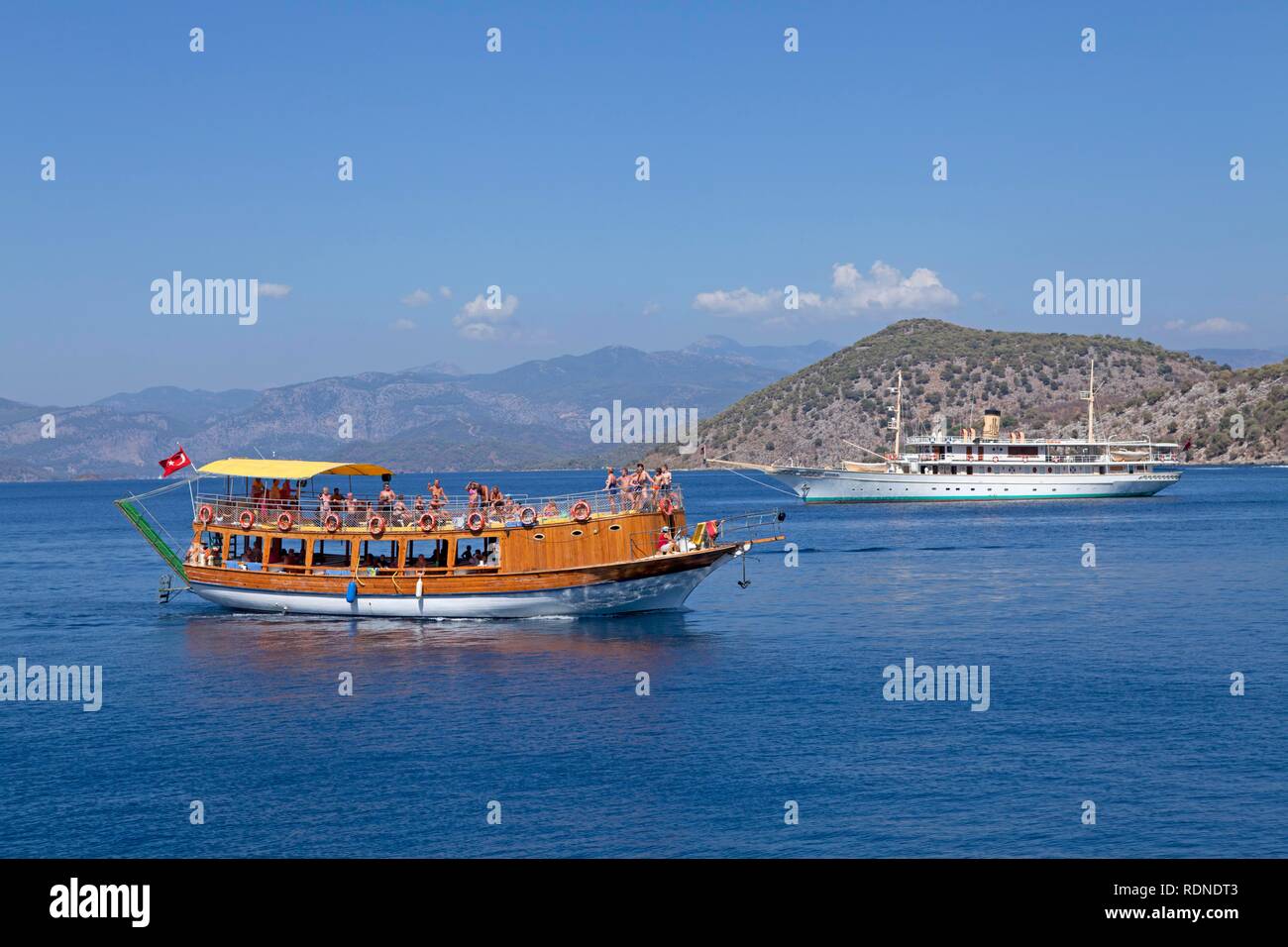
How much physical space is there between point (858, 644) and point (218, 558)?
31902 millimetres

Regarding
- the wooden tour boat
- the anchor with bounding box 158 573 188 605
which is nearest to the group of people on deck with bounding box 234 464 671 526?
the wooden tour boat

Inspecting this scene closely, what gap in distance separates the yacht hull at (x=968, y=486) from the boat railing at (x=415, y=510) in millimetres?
116399

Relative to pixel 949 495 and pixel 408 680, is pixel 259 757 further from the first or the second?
pixel 949 495

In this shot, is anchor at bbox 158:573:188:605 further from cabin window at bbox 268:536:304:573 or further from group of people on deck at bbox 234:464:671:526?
group of people on deck at bbox 234:464:671:526

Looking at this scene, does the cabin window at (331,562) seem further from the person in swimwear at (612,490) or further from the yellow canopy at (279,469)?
the person in swimwear at (612,490)

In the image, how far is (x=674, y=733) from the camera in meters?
36.1

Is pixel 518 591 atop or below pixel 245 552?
below

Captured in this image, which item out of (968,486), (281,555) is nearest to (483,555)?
(281,555)

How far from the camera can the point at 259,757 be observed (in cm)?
3419

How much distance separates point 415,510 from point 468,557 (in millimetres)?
3386

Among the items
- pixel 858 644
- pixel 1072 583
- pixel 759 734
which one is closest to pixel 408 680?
pixel 759 734

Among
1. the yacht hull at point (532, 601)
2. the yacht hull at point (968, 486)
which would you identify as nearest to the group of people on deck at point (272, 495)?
the yacht hull at point (532, 601)

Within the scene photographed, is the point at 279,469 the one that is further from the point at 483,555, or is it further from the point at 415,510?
the point at 483,555

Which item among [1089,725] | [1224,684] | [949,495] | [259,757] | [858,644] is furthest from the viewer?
[949,495]
